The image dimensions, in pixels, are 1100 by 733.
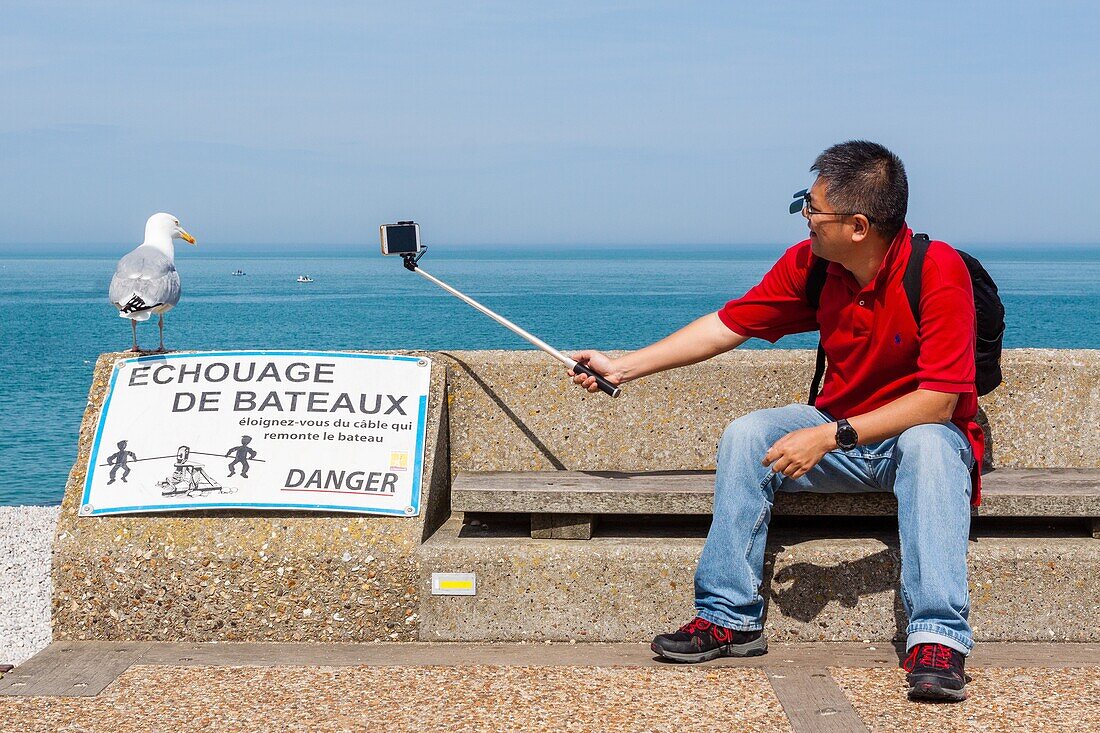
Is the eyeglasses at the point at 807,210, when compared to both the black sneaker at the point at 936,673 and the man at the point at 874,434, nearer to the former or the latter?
the man at the point at 874,434

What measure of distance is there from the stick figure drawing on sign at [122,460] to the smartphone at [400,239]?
127 centimetres

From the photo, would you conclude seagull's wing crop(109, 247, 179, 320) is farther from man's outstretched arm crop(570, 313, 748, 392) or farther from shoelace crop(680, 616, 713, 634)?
shoelace crop(680, 616, 713, 634)

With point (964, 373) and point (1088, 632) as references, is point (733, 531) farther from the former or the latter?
point (1088, 632)

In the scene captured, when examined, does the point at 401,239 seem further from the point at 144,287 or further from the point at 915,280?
the point at 915,280

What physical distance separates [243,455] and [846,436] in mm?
2263

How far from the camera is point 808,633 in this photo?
394 cm

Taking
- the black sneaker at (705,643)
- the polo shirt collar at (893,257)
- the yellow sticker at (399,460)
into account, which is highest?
the polo shirt collar at (893,257)

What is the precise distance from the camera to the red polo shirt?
353 cm

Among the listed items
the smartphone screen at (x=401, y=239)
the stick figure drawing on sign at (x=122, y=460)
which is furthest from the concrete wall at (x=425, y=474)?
the smartphone screen at (x=401, y=239)

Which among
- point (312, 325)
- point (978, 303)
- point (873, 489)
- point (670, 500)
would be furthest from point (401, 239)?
point (312, 325)

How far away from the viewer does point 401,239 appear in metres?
4.49

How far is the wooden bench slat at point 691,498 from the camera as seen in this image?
3.86 m

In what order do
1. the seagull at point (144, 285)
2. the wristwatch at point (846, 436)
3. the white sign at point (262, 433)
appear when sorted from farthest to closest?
1. the seagull at point (144, 285)
2. the white sign at point (262, 433)
3. the wristwatch at point (846, 436)

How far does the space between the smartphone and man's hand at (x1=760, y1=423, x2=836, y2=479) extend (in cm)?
176
